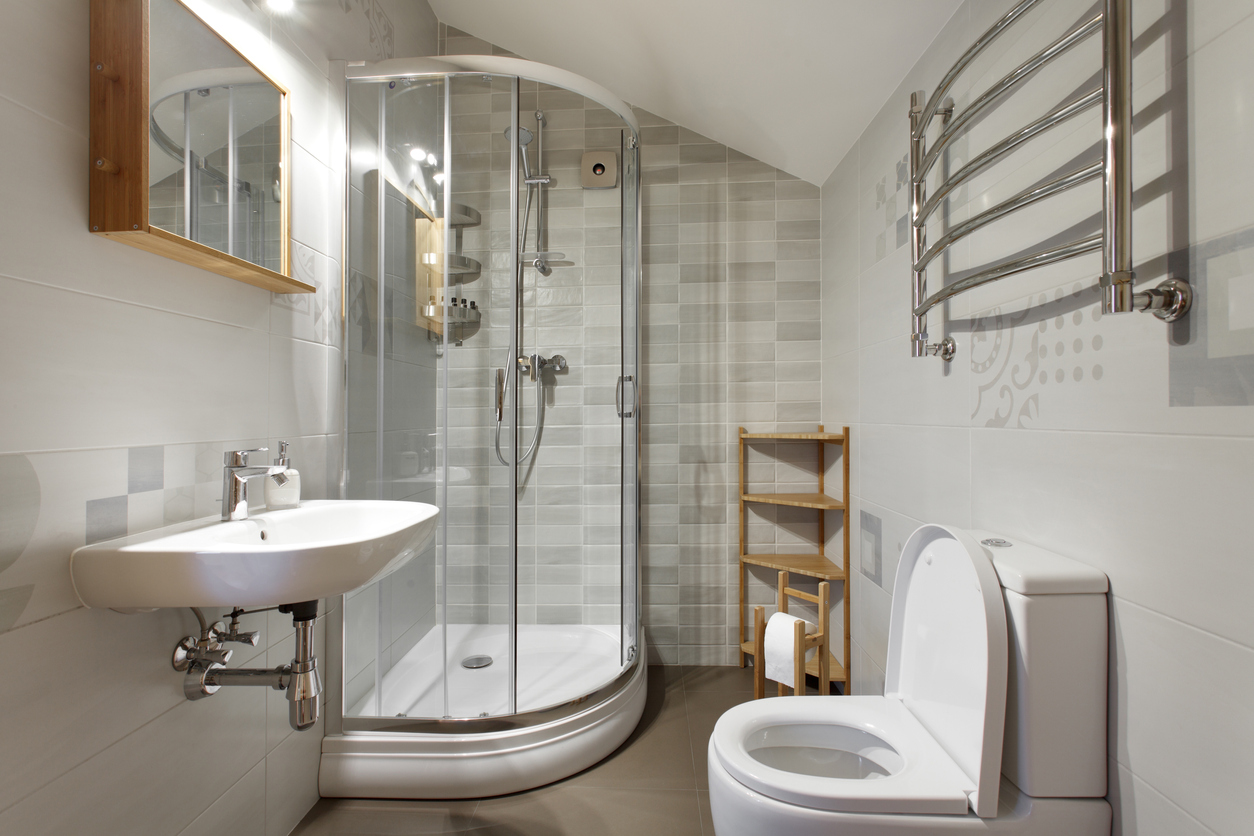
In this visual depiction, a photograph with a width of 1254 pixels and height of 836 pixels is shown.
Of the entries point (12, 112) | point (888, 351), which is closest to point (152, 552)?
point (12, 112)

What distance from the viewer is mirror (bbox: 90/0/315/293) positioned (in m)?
0.88

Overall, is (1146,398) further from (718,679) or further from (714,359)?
(718,679)

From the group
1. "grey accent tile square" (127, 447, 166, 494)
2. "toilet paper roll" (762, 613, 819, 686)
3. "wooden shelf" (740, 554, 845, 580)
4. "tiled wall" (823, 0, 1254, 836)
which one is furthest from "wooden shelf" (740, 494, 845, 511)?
"grey accent tile square" (127, 447, 166, 494)

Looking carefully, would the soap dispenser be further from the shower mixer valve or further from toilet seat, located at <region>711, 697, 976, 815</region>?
toilet seat, located at <region>711, 697, 976, 815</region>

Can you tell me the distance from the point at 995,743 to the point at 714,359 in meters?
1.66

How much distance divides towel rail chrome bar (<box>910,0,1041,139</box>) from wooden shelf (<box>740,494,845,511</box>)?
3.88ft

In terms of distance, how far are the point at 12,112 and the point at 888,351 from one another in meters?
1.86

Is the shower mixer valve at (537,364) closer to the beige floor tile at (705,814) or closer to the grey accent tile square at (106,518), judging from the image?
the grey accent tile square at (106,518)

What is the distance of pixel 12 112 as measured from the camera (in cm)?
77

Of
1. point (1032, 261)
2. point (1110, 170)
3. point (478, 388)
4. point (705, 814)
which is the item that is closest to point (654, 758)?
point (705, 814)

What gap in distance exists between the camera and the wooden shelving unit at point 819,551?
1989 mm

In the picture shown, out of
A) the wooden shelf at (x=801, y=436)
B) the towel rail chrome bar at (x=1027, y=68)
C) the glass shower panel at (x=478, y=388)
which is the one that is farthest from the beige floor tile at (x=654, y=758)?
the towel rail chrome bar at (x=1027, y=68)

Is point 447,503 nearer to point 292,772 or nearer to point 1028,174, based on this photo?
point 292,772

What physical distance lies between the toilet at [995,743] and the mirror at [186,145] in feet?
4.32
